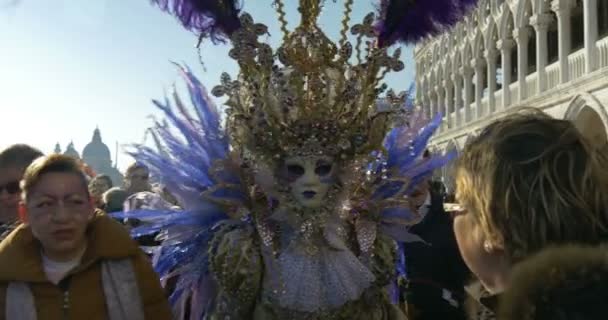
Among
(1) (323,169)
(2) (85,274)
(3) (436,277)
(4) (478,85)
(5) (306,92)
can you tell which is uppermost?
(4) (478,85)

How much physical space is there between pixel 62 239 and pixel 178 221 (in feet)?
2.04

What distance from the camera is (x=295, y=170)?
8.62 feet

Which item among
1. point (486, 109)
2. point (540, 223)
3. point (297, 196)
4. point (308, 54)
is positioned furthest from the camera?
point (486, 109)

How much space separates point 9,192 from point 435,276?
211cm

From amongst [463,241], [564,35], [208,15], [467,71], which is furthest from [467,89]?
[463,241]

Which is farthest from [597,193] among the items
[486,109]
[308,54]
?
[486,109]

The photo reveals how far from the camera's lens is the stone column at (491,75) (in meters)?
17.3

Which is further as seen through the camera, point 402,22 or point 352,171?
point 402,22

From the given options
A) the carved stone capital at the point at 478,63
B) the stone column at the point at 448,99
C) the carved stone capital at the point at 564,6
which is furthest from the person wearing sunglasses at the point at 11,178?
the stone column at the point at 448,99

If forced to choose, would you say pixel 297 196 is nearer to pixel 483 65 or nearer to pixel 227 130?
pixel 227 130

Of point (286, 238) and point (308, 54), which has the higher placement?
point (308, 54)

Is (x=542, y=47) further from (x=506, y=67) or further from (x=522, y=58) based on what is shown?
(x=506, y=67)

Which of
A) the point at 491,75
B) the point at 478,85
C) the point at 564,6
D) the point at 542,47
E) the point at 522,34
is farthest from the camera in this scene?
the point at 478,85

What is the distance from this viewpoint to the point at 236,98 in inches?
108
